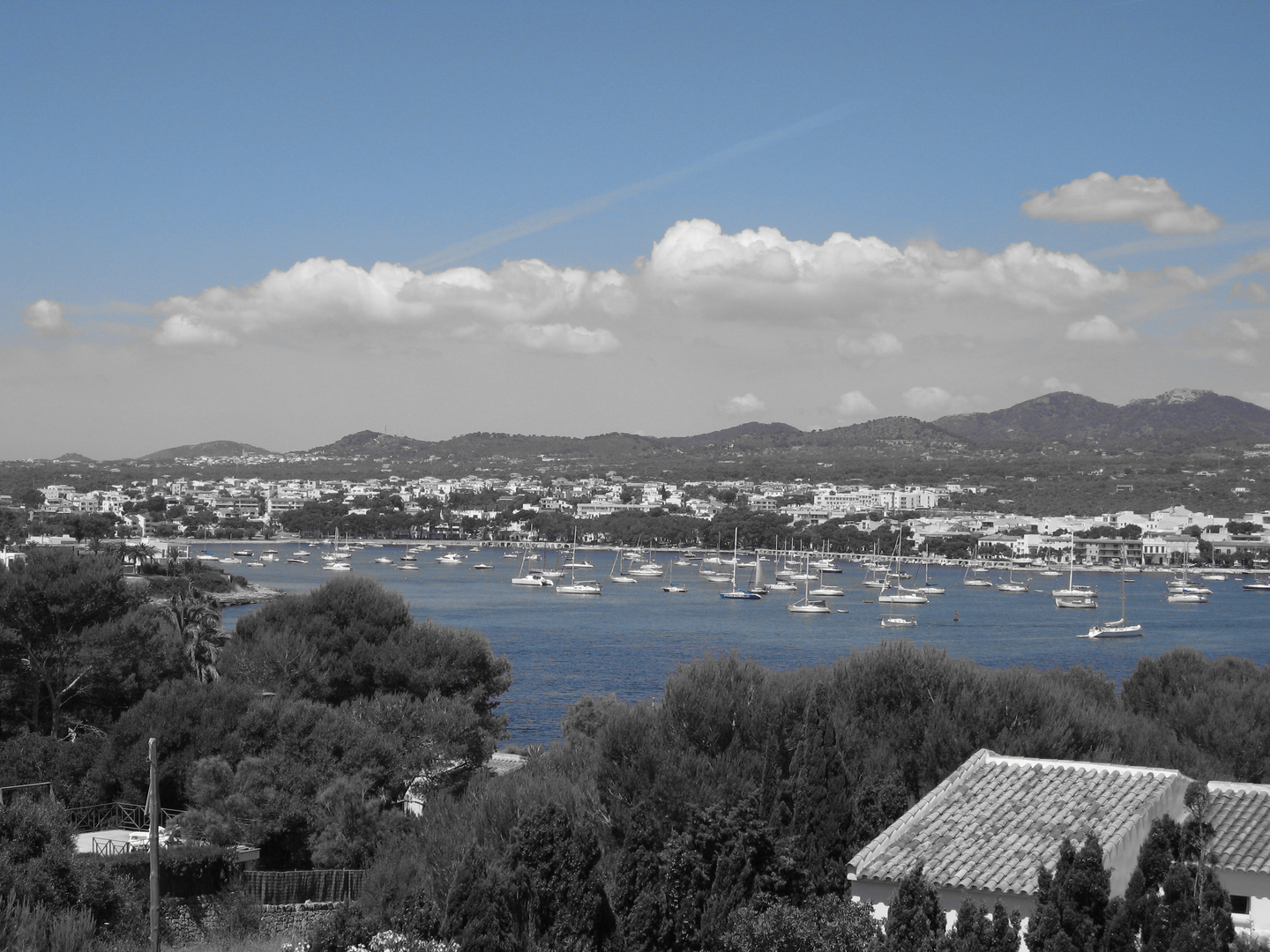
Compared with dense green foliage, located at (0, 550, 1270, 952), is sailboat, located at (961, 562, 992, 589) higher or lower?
lower

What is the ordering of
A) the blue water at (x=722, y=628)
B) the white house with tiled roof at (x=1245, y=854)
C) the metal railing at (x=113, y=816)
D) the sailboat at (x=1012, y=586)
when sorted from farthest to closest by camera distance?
1. the sailboat at (x=1012, y=586)
2. the blue water at (x=722, y=628)
3. the metal railing at (x=113, y=816)
4. the white house with tiled roof at (x=1245, y=854)

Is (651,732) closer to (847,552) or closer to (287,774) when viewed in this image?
(287,774)

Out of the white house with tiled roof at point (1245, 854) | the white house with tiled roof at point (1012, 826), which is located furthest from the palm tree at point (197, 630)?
the white house with tiled roof at point (1245, 854)

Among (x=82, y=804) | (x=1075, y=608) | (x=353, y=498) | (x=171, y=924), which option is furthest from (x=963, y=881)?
(x=353, y=498)

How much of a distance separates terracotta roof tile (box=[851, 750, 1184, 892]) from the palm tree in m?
12.2

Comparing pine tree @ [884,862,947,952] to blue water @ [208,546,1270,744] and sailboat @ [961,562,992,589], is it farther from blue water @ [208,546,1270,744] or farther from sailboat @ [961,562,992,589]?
sailboat @ [961,562,992,589]

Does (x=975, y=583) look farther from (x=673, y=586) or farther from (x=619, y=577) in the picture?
(x=619, y=577)

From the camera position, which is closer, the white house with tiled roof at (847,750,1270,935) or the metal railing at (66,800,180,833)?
the white house with tiled roof at (847,750,1270,935)

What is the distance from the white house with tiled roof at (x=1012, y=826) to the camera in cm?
711

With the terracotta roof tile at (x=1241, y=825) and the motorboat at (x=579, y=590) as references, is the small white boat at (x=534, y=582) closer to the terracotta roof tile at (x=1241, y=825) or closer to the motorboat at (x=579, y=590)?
the motorboat at (x=579, y=590)

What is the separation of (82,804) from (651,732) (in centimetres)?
633

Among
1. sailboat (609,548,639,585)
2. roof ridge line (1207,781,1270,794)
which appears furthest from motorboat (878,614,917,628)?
roof ridge line (1207,781,1270,794)

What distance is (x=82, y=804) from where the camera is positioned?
1296 cm

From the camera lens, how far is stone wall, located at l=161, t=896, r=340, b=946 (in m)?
9.13
